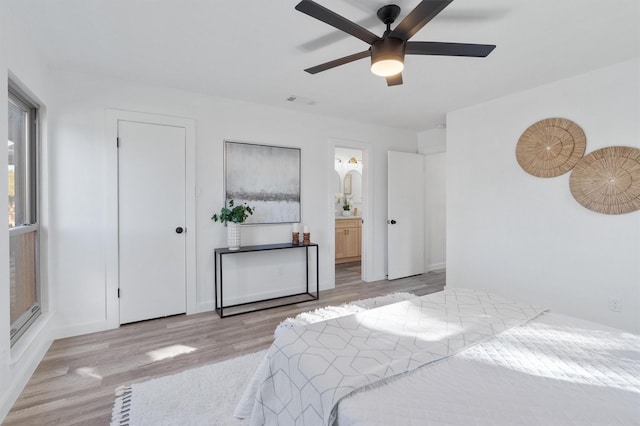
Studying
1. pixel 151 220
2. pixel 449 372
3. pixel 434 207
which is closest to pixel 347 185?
pixel 434 207

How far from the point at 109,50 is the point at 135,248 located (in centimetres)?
175

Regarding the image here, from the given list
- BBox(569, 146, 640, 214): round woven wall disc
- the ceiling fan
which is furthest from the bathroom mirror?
the ceiling fan

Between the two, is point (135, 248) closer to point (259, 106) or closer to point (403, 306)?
point (259, 106)

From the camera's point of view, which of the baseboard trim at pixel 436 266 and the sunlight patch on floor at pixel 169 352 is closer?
the sunlight patch on floor at pixel 169 352

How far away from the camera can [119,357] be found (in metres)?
2.40

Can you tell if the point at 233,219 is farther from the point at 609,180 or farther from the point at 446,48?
the point at 609,180

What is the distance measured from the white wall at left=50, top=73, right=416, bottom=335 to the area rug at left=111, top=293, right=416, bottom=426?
131cm

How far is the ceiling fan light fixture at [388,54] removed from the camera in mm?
1713

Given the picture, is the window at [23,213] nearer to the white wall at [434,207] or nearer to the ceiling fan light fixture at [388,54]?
the ceiling fan light fixture at [388,54]

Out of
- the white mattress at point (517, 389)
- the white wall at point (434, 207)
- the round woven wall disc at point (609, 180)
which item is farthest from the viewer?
the white wall at point (434, 207)

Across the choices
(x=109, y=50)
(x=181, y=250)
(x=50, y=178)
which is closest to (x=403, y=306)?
(x=181, y=250)

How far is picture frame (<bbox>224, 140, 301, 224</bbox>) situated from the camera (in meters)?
3.53

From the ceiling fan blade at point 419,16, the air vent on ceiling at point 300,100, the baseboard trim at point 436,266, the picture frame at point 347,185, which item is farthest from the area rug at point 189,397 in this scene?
the picture frame at point 347,185

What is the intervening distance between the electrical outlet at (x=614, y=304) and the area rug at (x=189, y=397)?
2874mm
